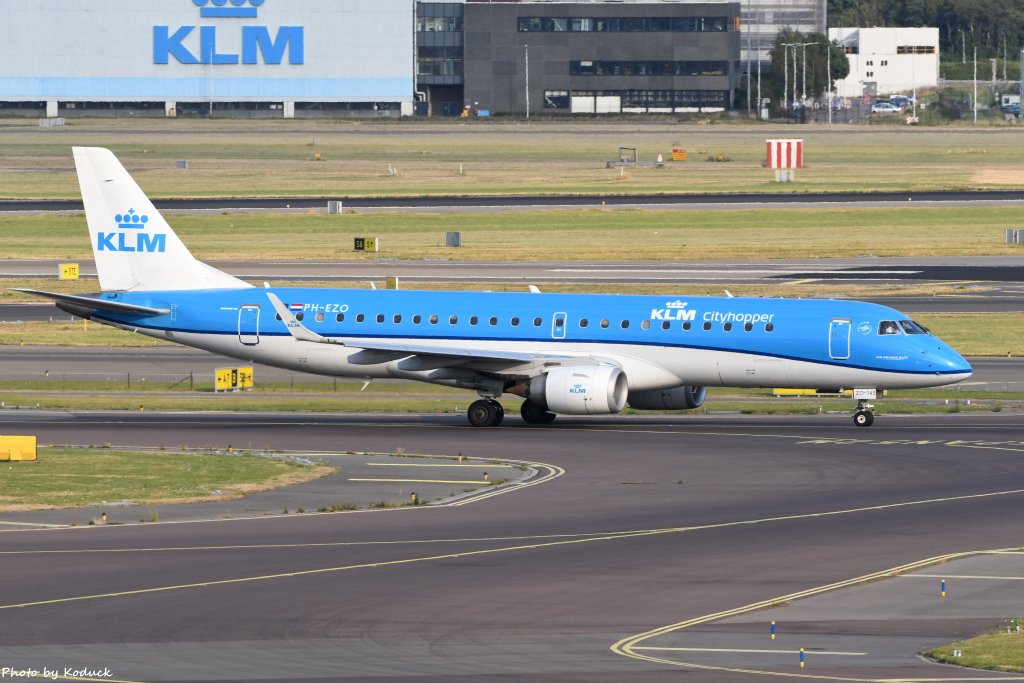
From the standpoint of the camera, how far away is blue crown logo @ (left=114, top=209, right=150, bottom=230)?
5778cm

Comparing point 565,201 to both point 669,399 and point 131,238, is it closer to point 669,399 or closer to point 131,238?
point 131,238

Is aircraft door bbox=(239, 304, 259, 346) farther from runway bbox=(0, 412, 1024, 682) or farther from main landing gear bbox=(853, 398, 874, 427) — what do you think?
main landing gear bbox=(853, 398, 874, 427)

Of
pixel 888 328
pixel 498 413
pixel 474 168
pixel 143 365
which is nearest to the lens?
pixel 888 328

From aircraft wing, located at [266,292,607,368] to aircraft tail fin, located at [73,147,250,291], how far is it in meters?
5.11

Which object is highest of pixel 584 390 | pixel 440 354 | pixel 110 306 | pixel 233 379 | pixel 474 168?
pixel 474 168

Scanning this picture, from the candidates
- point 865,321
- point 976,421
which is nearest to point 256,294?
point 865,321

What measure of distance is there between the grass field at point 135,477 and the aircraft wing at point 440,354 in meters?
7.78

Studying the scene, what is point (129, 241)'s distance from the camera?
57.7 meters

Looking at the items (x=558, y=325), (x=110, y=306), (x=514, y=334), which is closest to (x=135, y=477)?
(x=514, y=334)

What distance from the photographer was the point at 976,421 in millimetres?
52406

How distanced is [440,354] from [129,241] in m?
12.9

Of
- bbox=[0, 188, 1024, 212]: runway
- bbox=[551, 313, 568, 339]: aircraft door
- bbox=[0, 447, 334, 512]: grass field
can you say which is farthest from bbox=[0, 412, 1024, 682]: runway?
bbox=[0, 188, 1024, 212]: runway

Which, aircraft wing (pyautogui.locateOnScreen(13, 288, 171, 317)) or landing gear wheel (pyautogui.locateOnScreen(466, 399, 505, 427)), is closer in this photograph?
landing gear wheel (pyautogui.locateOnScreen(466, 399, 505, 427))

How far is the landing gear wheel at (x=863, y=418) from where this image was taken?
51.3m
